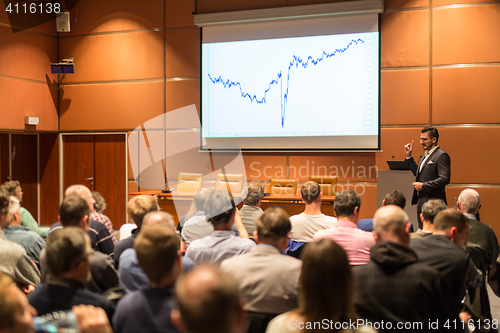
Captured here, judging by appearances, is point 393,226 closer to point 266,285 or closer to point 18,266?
point 266,285

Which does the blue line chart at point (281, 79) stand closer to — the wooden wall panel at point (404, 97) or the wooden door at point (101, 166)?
the wooden wall panel at point (404, 97)

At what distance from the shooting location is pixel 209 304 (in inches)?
34.4

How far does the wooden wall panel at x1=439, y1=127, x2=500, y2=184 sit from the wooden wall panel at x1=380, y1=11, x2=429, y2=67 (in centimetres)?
121

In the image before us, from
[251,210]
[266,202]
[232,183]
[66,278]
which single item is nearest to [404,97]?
[266,202]

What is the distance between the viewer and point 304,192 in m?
3.44

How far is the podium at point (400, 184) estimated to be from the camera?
5387 mm

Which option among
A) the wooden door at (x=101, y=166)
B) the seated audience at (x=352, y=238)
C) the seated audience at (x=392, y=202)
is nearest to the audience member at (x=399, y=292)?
the seated audience at (x=352, y=238)

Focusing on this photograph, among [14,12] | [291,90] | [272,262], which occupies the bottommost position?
[272,262]

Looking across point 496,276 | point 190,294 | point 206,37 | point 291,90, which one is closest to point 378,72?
point 291,90

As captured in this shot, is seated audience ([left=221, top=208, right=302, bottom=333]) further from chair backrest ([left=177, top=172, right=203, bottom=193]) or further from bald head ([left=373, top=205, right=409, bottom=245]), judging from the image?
chair backrest ([left=177, top=172, right=203, bottom=193])

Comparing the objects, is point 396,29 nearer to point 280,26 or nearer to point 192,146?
point 280,26

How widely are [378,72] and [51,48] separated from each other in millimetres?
6248

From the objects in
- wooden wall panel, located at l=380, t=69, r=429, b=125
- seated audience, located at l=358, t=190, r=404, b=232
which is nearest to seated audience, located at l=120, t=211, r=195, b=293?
seated audience, located at l=358, t=190, r=404, b=232

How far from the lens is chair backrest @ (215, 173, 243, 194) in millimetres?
6641
